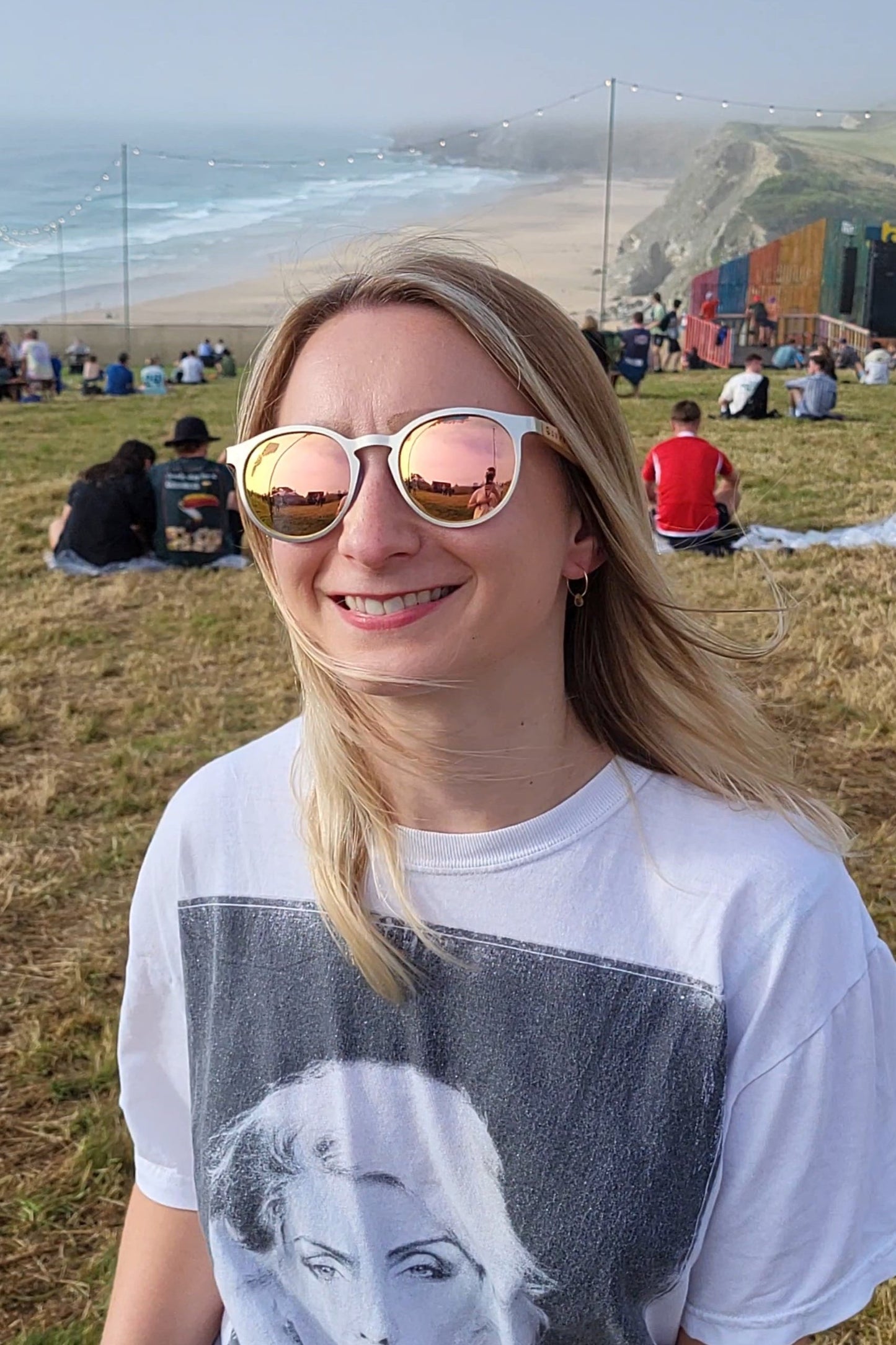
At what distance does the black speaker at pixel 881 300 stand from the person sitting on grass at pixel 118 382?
51.3 feet

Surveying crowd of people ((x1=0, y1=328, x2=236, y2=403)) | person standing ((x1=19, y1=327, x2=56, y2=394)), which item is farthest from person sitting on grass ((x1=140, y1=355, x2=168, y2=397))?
person standing ((x1=19, y1=327, x2=56, y2=394))

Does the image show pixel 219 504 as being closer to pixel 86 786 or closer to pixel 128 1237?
pixel 86 786

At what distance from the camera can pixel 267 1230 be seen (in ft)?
4.33

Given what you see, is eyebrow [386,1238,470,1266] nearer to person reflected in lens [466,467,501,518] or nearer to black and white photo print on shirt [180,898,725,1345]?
black and white photo print on shirt [180,898,725,1345]

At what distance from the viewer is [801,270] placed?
91.2 ft

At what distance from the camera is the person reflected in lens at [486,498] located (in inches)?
44.8

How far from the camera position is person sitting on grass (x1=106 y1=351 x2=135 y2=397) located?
64.4 ft

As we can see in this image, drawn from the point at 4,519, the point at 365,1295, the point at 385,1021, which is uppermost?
the point at 385,1021

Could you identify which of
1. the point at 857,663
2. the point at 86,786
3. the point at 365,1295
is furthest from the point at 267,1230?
the point at 857,663

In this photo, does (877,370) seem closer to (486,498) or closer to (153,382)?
(153,382)

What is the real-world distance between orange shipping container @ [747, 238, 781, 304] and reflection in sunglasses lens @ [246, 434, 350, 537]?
29.1 m

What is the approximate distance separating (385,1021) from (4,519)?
848 centimetres

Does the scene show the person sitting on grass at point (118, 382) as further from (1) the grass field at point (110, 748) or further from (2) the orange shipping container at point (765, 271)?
(2) the orange shipping container at point (765, 271)

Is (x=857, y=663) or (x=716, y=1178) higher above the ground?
(x=716, y=1178)
